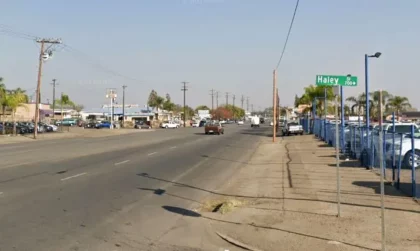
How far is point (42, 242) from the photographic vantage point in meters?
8.09

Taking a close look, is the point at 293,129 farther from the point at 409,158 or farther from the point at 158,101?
the point at 158,101

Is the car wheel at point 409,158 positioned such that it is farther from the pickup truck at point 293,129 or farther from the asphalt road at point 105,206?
the pickup truck at point 293,129

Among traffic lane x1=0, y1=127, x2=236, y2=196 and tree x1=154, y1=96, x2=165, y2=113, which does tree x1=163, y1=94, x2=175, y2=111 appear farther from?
traffic lane x1=0, y1=127, x2=236, y2=196

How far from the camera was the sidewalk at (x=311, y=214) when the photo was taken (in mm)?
8117

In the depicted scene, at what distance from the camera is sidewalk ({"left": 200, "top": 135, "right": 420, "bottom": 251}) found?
26.6 ft

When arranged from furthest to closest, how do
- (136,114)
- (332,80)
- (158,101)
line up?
(158,101) → (136,114) → (332,80)

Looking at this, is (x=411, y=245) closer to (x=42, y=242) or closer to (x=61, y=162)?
(x=42, y=242)

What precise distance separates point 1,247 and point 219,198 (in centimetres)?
650

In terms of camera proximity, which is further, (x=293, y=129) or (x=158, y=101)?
(x=158, y=101)

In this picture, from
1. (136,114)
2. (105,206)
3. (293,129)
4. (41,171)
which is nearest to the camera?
(105,206)

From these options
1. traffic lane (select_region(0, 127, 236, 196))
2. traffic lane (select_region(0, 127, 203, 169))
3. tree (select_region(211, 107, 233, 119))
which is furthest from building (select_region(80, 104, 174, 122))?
traffic lane (select_region(0, 127, 236, 196))

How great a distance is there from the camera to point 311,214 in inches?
407

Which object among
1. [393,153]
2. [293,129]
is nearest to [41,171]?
[393,153]

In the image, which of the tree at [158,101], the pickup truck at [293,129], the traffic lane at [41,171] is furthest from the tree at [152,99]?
the traffic lane at [41,171]
